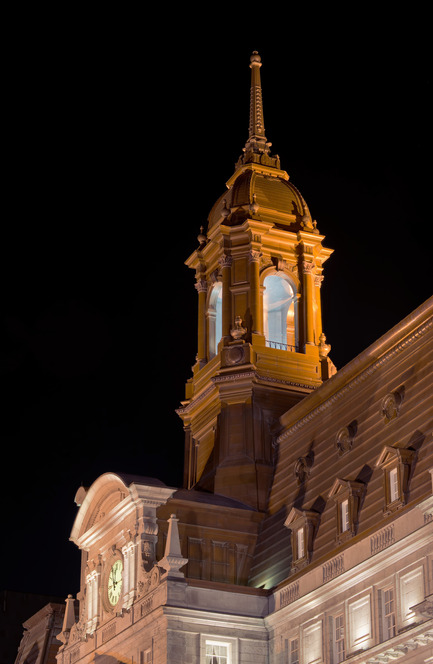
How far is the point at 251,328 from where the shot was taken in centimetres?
8088

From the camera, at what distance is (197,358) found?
85.3 m

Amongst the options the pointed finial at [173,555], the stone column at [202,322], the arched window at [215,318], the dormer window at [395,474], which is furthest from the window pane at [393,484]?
the arched window at [215,318]

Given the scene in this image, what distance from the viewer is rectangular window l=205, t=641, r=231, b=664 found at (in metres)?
63.7

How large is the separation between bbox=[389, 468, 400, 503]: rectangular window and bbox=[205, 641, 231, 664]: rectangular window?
12700mm

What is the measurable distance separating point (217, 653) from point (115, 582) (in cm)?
929

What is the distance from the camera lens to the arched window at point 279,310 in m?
85.4

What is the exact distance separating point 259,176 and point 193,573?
30.5 meters

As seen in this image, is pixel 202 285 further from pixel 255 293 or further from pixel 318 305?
pixel 318 305

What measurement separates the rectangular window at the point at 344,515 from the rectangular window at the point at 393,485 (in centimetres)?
364

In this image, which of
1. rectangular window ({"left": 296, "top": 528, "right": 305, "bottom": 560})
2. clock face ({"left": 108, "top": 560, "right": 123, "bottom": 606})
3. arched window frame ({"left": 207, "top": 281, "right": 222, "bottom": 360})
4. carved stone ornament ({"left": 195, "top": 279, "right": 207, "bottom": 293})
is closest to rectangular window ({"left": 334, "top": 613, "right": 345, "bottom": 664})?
rectangular window ({"left": 296, "top": 528, "right": 305, "bottom": 560})

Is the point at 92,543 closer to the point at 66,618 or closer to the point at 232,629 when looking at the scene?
the point at 66,618

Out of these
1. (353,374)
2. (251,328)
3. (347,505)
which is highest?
(251,328)

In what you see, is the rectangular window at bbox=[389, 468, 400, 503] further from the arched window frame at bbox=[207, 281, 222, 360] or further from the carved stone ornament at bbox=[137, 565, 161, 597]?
the arched window frame at bbox=[207, 281, 222, 360]

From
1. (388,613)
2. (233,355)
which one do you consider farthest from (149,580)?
(233,355)
